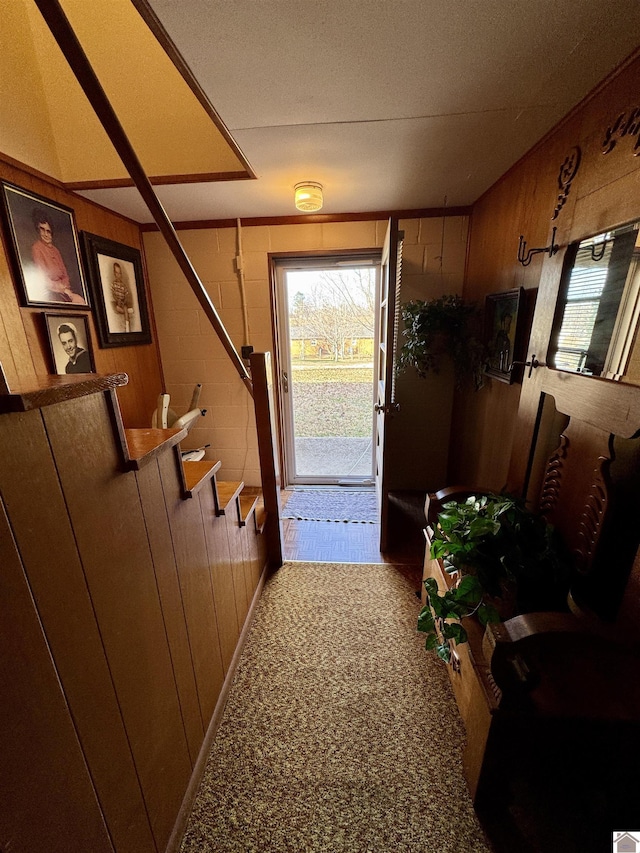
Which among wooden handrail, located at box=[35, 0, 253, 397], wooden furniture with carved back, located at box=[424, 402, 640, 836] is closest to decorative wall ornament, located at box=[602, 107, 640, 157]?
wooden furniture with carved back, located at box=[424, 402, 640, 836]

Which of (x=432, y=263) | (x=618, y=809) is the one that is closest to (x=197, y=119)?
(x=432, y=263)

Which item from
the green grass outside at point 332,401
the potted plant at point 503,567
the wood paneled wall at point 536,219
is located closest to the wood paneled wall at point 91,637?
the potted plant at point 503,567

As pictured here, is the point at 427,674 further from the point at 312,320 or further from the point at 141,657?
the point at 312,320

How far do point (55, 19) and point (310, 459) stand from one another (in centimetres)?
279

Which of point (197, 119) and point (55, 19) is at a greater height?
point (197, 119)

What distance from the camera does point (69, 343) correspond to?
184cm

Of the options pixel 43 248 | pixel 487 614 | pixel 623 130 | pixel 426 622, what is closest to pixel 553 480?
pixel 487 614

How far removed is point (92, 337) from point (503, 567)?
2.42 m

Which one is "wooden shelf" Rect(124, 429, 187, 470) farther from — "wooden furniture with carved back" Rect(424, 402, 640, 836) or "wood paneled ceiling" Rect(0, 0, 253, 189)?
"wood paneled ceiling" Rect(0, 0, 253, 189)

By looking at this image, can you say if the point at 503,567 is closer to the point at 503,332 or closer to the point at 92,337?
the point at 503,332

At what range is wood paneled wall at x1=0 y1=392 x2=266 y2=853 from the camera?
51 cm

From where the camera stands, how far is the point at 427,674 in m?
1.41

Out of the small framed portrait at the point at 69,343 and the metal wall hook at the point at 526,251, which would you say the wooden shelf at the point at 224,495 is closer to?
the small framed portrait at the point at 69,343

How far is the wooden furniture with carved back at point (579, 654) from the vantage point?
0.74m
